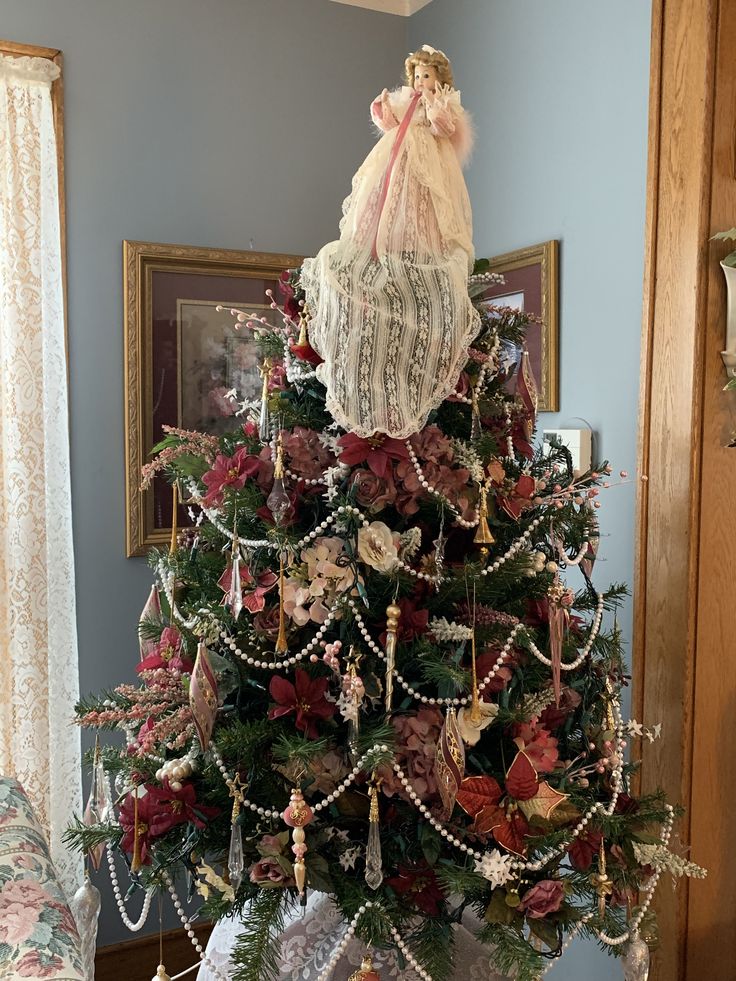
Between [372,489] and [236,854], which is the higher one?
[372,489]

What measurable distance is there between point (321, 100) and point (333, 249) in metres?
1.43

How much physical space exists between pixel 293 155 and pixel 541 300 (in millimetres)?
850

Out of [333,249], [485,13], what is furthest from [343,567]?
[485,13]

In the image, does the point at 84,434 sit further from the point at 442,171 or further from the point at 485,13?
the point at 485,13

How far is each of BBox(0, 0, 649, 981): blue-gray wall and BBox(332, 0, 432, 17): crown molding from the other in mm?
24

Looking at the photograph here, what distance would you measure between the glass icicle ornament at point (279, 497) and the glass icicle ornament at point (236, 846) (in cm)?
34

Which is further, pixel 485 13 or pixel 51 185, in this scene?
pixel 485 13

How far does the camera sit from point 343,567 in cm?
117

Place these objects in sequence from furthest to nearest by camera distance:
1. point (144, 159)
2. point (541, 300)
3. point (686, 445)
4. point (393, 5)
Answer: point (393, 5) → point (144, 159) → point (541, 300) → point (686, 445)

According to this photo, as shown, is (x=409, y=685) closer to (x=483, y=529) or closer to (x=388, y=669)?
(x=388, y=669)

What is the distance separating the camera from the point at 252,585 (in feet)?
3.95

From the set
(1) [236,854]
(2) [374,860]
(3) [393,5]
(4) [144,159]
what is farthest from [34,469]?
(3) [393,5]

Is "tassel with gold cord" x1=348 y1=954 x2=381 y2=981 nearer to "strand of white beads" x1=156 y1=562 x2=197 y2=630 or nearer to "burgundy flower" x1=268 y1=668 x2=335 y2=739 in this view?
"burgundy flower" x1=268 y1=668 x2=335 y2=739

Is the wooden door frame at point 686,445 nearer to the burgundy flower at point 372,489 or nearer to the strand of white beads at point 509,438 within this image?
the strand of white beads at point 509,438
